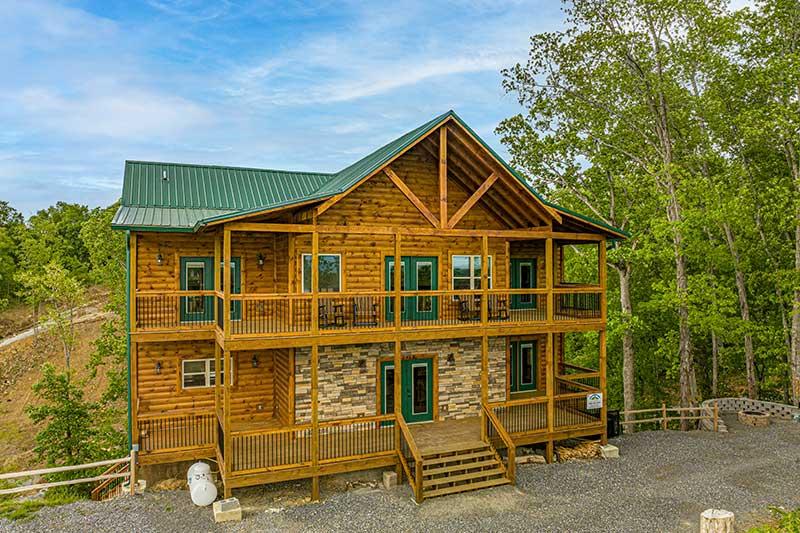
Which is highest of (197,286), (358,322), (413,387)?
(197,286)

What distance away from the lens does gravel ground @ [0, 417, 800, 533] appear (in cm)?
1052

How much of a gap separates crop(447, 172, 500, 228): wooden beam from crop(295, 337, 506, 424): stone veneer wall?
372 cm

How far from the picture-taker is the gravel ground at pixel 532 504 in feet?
34.5

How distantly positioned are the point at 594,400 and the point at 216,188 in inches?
501

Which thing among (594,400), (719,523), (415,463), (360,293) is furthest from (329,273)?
(719,523)

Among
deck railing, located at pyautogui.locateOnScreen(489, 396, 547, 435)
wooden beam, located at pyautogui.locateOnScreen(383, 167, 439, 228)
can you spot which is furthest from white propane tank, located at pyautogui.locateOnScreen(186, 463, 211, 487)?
wooden beam, located at pyautogui.locateOnScreen(383, 167, 439, 228)

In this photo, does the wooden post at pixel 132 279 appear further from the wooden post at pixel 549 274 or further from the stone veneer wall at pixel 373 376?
the wooden post at pixel 549 274

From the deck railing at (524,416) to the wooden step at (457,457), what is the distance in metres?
1.11

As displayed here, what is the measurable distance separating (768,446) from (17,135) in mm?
42066

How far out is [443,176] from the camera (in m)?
13.5

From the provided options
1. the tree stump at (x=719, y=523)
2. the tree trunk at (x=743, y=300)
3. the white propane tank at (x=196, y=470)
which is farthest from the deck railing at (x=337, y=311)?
the tree trunk at (x=743, y=300)

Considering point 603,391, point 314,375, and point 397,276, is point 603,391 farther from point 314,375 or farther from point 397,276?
point 314,375

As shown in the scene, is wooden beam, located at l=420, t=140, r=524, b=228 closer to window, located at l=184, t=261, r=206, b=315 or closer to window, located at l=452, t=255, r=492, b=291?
window, located at l=452, t=255, r=492, b=291

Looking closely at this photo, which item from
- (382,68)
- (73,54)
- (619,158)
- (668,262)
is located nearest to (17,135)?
(73,54)
